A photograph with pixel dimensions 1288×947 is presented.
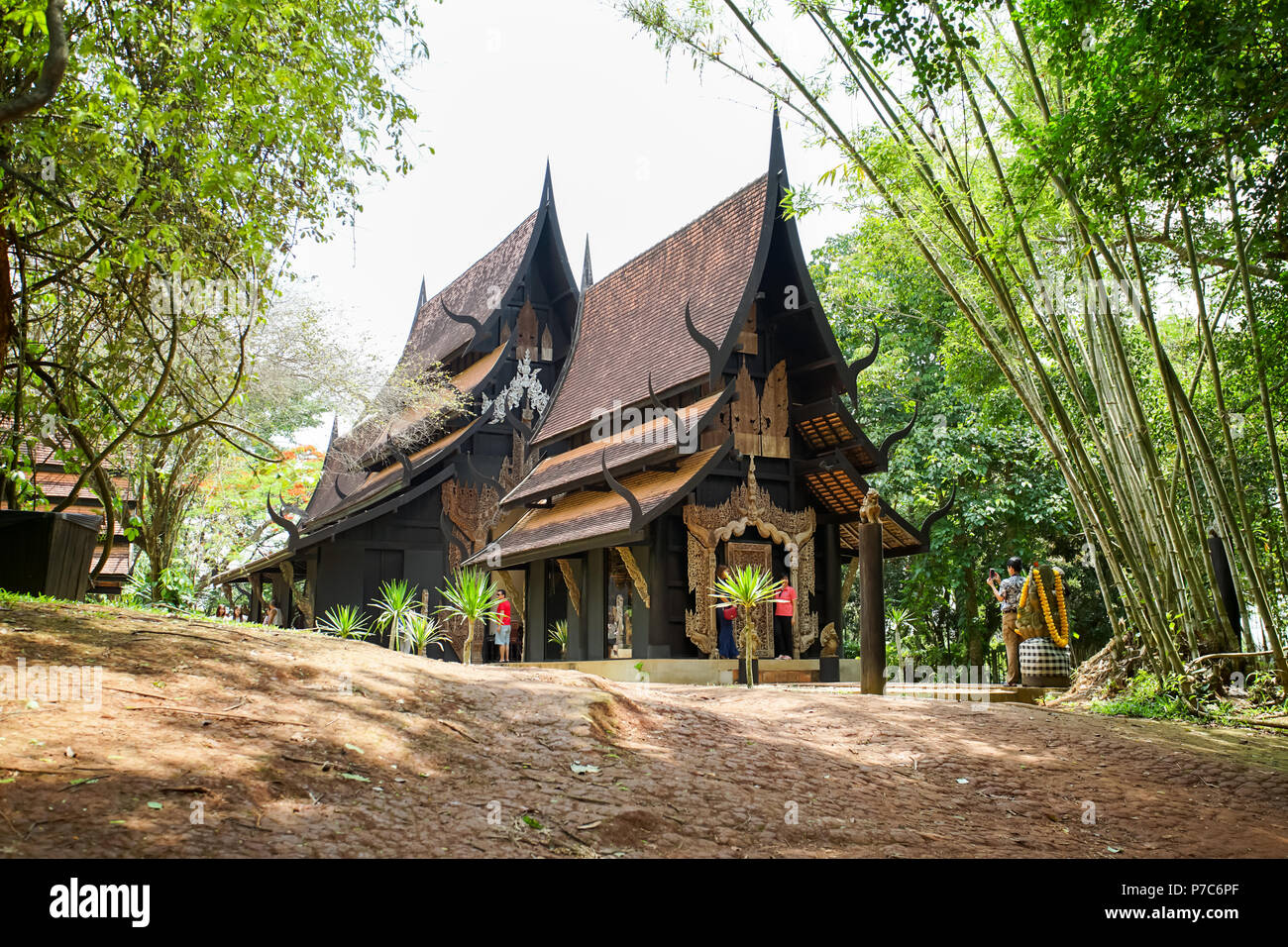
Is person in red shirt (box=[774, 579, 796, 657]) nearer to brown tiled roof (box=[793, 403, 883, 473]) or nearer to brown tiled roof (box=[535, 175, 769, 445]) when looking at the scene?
brown tiled roof (box=[793, 403, 883, 473])

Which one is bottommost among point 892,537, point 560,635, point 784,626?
point 560,635


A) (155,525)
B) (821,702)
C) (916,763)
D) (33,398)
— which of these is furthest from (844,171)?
(155,525)

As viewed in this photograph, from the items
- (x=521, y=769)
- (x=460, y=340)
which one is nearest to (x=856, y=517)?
(x=460, y=340)

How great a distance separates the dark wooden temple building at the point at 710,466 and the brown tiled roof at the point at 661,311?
A: 47 millimetres

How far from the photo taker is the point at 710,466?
A: 13703mm

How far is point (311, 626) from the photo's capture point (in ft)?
65.0

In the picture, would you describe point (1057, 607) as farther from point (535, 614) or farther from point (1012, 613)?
point (535, 614)

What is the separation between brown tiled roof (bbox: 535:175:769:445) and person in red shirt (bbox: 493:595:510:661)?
125 inches

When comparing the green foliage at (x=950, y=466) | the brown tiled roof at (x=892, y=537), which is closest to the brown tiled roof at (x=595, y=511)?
the brown tiled roof at (x=892, y=537)

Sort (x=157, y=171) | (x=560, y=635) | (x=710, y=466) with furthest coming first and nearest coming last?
(x=560, y=635), (x=710, y=466), (x=157, y=171)

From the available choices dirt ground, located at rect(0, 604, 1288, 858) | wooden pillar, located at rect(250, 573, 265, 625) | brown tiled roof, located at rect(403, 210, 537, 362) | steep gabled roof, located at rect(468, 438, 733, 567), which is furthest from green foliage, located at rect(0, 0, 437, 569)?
wooden pillar, located at rect(250, 573, 265, 625)

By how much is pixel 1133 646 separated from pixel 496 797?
8.68 meters

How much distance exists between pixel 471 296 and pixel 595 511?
9.57 metres
